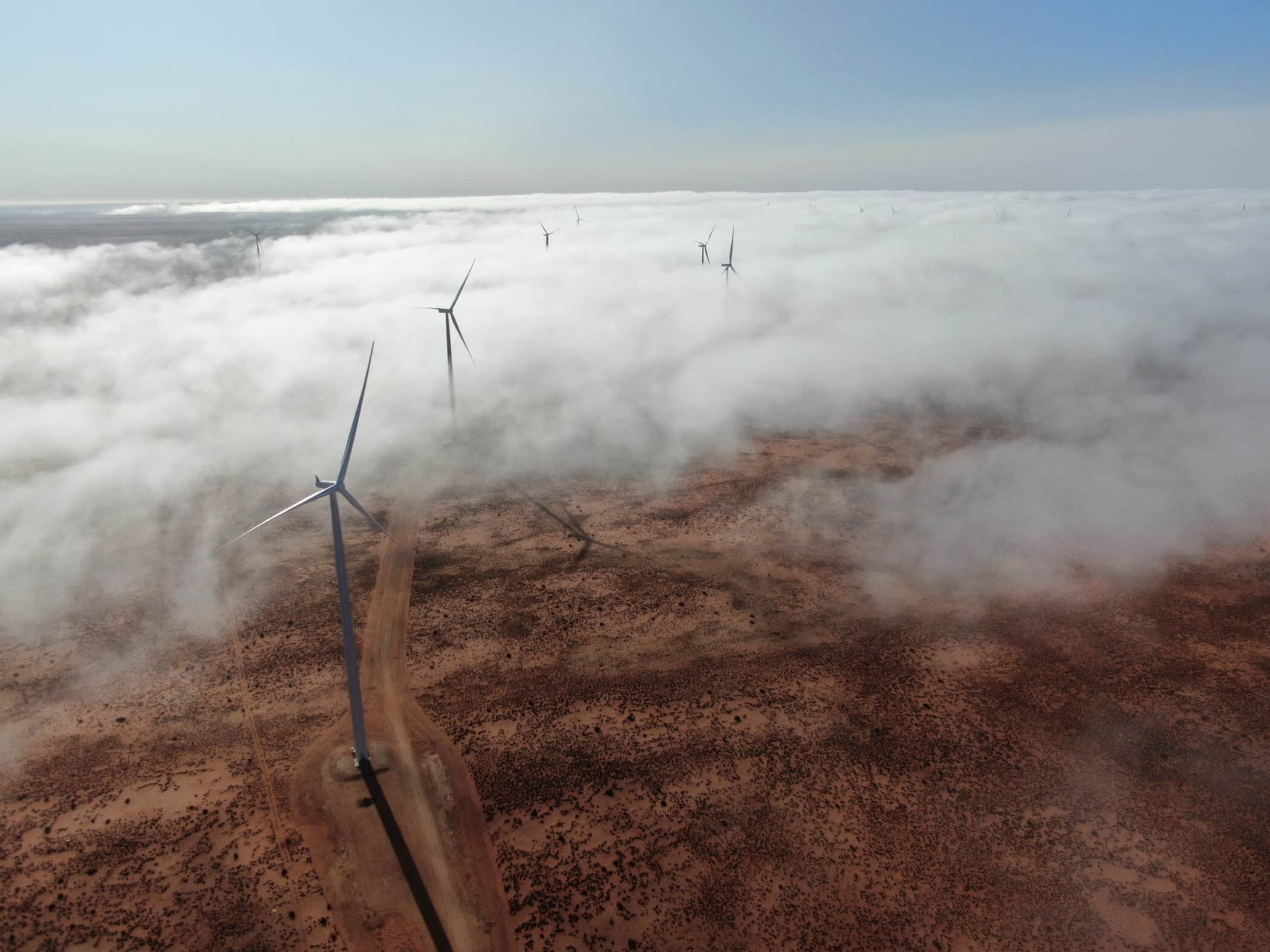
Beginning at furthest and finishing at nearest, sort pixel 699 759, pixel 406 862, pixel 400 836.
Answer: pixel 699 759, pixel 400 836, pixel 406 862

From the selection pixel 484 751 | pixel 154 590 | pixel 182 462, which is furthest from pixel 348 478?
pixel 484 751

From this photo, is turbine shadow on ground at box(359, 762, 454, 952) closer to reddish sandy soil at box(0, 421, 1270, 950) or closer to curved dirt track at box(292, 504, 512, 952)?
curved dirt track at box(292, 504, 512, 952)

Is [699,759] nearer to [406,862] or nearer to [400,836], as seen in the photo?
[406,862]

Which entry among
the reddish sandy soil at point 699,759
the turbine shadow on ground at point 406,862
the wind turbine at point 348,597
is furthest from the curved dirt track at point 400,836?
the wind turbine at point 348,597

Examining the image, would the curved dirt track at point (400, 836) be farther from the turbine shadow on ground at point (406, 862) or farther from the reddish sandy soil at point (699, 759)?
the reddish sandy soil at point (699, 759)

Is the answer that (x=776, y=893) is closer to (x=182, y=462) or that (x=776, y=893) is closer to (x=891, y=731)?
(x=891, y=731)

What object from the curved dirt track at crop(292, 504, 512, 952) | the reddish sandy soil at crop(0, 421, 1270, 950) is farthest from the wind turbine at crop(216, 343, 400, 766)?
the reddish sandy soil at crop(0, 421, 1270, 950)

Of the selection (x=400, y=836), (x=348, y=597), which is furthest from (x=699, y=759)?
(x=348, y=597)
